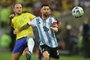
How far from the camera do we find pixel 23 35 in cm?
1600

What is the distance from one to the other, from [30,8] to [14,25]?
14193mm

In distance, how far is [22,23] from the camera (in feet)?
52.8

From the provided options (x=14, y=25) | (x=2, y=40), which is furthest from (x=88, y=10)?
(x=14, y=25)

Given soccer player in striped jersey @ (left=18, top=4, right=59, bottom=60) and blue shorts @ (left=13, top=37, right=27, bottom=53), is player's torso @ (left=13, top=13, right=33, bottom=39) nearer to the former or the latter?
blue shorts @ (left=13, top=37, right=27, bottom=53)

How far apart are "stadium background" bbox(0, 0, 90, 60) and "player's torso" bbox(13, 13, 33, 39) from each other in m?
8.72

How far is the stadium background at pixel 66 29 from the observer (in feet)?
88.2

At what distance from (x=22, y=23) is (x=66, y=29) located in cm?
1208

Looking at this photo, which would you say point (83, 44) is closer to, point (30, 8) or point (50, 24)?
point (30, 8)

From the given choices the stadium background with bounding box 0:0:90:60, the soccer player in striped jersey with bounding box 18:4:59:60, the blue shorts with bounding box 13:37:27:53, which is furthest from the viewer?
the stadium background with bounding box 0:0:90:60

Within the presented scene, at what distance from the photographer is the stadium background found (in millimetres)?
26875

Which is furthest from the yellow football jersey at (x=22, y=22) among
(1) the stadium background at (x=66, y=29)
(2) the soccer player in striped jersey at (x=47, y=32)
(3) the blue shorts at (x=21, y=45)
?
(1) the stadium background at (x=66, y=29)

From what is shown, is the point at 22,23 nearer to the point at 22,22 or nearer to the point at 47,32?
the point at 22,22

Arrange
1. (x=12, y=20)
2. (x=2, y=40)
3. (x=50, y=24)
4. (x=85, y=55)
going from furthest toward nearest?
(x=2, y=40)
(x=85, y=55)
(x=12, y=20)
(x=50, y=24)

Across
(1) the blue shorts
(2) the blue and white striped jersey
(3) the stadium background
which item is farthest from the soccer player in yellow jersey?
(3) the stadium background
